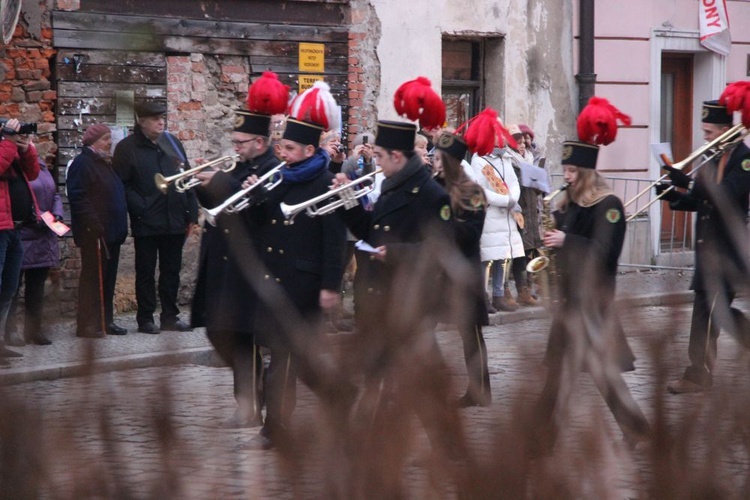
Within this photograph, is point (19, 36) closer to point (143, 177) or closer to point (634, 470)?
point (143, 177)

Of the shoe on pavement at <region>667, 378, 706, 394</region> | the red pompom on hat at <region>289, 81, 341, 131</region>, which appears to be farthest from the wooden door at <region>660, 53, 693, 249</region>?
the shoe on pavement at <region>667, 378, 706, 394</region>

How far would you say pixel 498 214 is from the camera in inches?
505

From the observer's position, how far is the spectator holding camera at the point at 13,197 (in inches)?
396

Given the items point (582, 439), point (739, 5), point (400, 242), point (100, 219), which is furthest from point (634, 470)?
point (739, 5)

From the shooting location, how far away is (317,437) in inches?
78.7

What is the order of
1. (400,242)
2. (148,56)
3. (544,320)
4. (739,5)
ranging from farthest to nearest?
(739,5), (400,242), (544,320), (148,56)

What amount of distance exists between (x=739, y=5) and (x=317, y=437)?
58.6 feet

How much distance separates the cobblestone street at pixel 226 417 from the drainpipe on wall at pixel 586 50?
14833 mm

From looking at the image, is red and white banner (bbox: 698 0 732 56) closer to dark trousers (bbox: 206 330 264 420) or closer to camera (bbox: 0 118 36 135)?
camera (bbox: 0 118 36 135)

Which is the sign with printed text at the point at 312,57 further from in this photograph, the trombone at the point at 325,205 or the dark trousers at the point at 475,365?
the dark trousers at the point at 475,365

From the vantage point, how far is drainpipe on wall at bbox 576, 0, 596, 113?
1683 cm

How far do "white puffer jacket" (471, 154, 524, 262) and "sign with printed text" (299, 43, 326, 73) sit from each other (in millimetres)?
2465

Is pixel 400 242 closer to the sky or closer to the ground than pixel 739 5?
closer to the ground

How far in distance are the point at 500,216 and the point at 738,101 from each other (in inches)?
171
